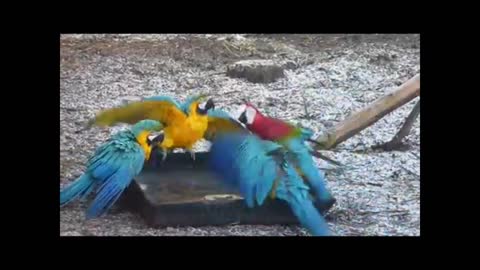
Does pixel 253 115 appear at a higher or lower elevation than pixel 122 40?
lower

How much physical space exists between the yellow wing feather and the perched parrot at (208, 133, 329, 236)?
23 cm

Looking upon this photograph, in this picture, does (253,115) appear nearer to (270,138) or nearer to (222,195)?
(270,138)

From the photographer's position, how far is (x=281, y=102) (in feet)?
14.6

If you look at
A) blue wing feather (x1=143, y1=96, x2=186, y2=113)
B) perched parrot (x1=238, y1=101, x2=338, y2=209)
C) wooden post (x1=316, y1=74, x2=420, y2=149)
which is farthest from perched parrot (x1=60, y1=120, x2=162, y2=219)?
wooden post (x1=316, y1=74, x2=420, y2=149)

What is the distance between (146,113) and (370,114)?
109 cm

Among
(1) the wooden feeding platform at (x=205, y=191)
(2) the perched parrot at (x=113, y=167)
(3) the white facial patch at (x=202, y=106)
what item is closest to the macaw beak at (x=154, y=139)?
(2) the perched parrot at (x=113, y=167)

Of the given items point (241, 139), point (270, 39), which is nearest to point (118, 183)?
point (241, 139)

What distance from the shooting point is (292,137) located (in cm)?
441

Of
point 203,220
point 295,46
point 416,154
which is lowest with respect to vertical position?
point 203,220

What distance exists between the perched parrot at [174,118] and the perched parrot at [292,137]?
3.6 inches

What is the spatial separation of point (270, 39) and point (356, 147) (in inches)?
26.6

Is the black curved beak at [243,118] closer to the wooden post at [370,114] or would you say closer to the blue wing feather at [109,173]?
the wooden post at [370,114]

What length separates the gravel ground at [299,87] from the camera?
14.5 ft

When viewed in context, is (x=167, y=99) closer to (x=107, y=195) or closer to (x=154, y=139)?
(x=154, y=139)
